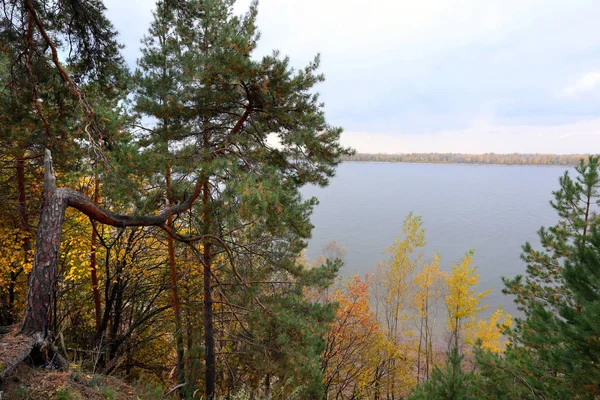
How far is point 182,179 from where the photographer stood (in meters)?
4.55

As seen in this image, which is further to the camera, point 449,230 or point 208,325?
point 449,230

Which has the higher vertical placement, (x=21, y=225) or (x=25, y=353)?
(x=21, y=225)

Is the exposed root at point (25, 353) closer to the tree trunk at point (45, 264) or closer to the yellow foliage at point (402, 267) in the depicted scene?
the tree trunk at point (45, 264)

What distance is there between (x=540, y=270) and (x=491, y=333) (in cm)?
976

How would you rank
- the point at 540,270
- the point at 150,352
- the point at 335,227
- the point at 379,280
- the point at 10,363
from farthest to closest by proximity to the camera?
the point at 335,227 < the point at 379,280 < the point at 150,352 < the point at 540,270 < the point at 10,363

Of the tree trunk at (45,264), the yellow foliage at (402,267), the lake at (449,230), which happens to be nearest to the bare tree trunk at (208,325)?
the tree trunk at (45,264)

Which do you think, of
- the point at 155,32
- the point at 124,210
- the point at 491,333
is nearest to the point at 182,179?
the point at 124,210

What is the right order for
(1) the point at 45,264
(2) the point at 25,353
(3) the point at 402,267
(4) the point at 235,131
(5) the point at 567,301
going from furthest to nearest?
1. (3) the point at 402,267
2. (5) the point at 567,301
3. (4) the point at 235,131
4. (1) the point at 45,264
5. (2) the point at 25,353

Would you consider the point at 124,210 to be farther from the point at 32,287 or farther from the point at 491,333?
the point at 491,333

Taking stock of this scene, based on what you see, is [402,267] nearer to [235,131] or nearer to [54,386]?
[235,131]

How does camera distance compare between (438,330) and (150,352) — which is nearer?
(150,352)

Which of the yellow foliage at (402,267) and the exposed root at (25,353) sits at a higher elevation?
the exposed root at (25,353)

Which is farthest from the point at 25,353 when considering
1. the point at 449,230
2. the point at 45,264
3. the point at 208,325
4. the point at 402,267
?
the point at 449,230

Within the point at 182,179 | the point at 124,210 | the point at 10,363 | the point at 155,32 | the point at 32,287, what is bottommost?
the point at 10,363
